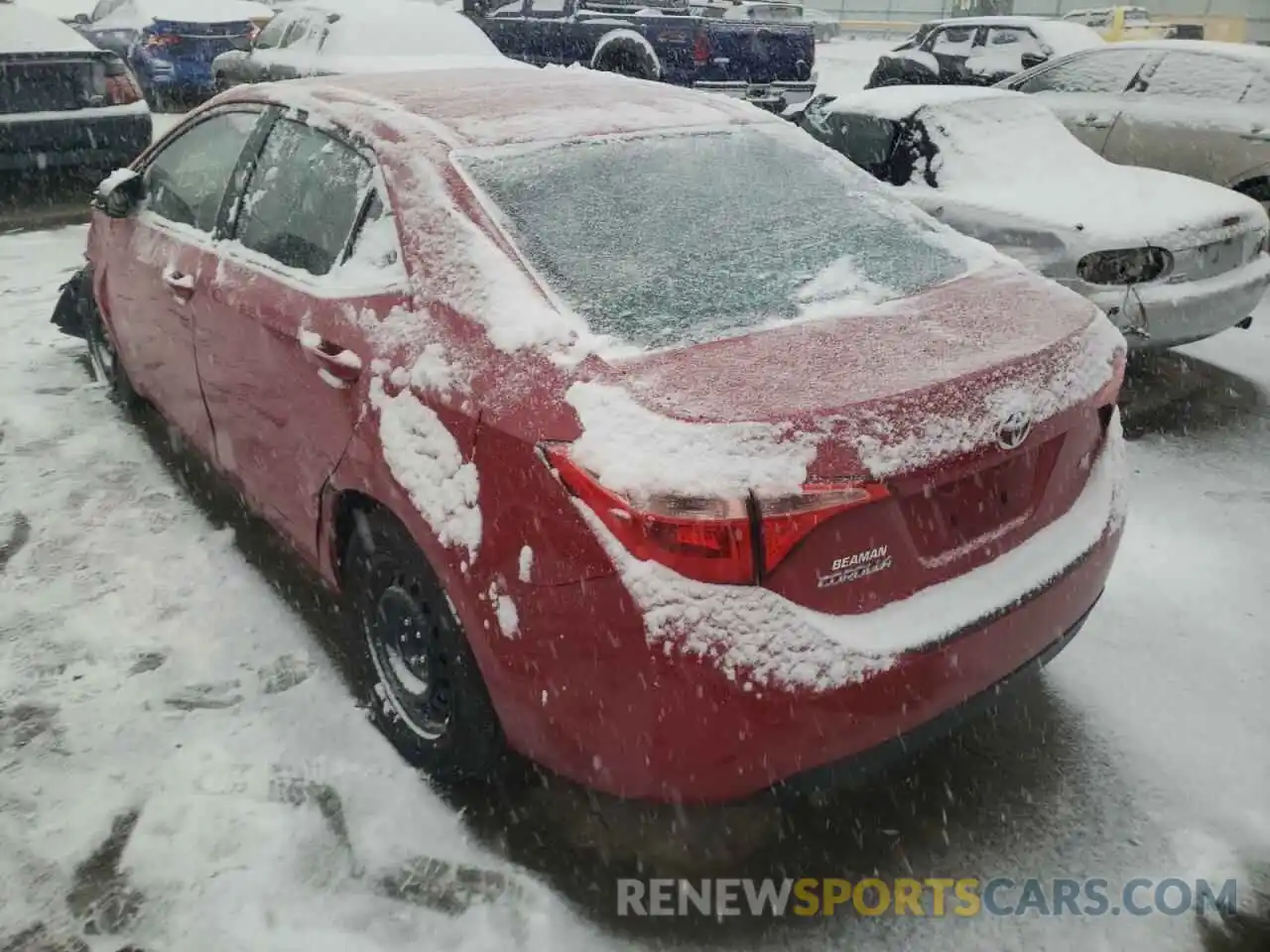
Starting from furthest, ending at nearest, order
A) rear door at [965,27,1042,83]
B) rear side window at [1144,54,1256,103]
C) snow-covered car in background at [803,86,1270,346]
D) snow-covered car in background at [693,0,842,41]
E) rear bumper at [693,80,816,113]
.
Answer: rear door at [965,27,1042,83] < snow-covered car in background at [693,0,842,41] < rear bumper at [693,80,816,113] < rear side window at [1144,54,1256,103] < snow-covered car in background at [803,86,1270,346]

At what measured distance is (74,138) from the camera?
8.27 meters

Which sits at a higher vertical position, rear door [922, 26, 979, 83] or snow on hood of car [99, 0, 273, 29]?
snow on hood of car [99, 0, 273, 29]

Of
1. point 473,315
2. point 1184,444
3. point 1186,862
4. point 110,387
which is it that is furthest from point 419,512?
point 1184,444

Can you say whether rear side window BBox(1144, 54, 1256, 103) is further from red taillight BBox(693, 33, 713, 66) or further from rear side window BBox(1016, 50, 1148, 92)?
red taillight BBox(693, 33, 713, 66)

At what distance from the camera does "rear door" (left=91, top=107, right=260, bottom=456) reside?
11.4ft

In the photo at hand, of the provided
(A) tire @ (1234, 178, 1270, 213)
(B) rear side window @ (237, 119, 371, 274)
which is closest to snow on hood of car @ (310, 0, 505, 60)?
(A) tire @ (1234, 178, 1270, 213)

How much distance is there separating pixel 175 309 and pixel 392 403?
164cm

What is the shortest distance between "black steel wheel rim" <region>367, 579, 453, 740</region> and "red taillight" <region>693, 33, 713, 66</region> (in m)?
10.7

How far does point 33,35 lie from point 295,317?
744 cm

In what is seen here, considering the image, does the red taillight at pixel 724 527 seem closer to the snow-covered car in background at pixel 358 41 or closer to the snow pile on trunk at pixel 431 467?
the snow pile on trunk at pixel 431 467

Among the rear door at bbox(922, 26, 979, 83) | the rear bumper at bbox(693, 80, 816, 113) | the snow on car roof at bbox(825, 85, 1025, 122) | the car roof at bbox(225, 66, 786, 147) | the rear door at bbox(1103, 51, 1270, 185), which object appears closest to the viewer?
the car roof at bbox(225, 66, 786, 147)

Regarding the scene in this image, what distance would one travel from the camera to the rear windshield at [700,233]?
2.37 metres

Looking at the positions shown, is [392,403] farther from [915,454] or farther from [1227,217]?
[1227,217]

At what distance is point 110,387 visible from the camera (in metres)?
5.23
